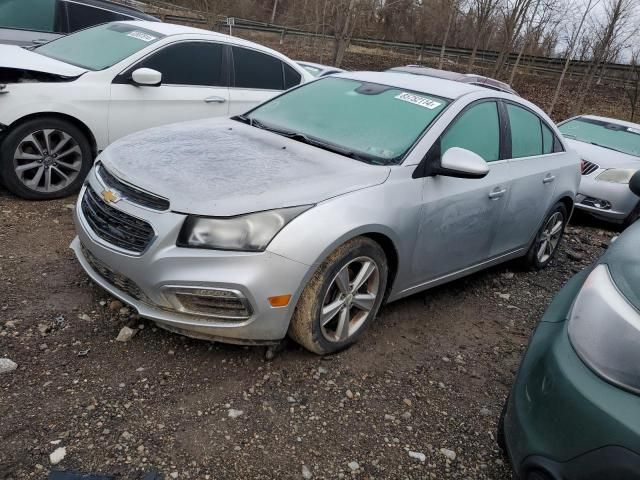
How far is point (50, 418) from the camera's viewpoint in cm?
237

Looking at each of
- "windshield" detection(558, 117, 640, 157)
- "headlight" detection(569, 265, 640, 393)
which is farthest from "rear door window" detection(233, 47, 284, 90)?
"windshield" detection(558, 117, 640, 157)

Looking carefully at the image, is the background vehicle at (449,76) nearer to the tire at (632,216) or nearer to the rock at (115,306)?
the tire at (632,216)

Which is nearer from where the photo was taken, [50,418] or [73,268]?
[50,418]

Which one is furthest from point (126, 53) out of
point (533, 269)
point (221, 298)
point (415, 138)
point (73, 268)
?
point (533, 269)

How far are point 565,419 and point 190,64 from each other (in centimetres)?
482

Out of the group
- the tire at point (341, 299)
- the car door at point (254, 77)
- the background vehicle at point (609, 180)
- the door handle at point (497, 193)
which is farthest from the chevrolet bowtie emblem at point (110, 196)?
the background vehicle at point (609, 180)

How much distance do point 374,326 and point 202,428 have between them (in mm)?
1432

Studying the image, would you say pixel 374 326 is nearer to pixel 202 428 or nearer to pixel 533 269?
pixel 202 428

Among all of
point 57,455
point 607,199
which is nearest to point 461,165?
point 57,455

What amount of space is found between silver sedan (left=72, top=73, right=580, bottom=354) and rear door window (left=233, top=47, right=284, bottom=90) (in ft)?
6.10

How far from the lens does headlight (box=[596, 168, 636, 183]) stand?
23.3 feet

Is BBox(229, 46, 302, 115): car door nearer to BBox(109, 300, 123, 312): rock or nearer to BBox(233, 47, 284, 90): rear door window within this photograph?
BBox(233, 47, 284, 90): rear door window

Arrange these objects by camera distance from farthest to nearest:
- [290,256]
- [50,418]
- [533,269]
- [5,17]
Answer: [5,17], [533,269], [290,256], [50,418]

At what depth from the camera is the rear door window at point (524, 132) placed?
4082 millimetres
